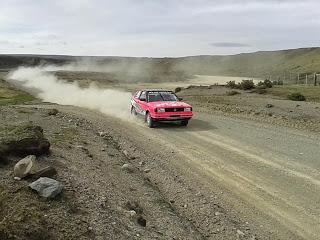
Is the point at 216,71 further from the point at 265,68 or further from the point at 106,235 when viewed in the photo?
the point at 106,235

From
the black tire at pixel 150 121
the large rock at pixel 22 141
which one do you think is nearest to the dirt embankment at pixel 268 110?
the black tire at pixel 150 121

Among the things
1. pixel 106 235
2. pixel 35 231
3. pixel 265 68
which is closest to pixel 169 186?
pixel 106 235

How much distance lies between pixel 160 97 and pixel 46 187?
1352cm

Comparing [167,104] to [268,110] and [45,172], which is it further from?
[45,172]

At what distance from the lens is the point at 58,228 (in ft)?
21.0

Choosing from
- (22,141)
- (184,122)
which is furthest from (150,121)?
(22,141)

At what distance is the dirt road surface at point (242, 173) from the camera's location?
27.4 ft

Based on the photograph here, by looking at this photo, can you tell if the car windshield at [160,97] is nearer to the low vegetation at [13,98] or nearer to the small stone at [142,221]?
the small stone at [142,221]

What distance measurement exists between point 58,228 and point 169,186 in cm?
429

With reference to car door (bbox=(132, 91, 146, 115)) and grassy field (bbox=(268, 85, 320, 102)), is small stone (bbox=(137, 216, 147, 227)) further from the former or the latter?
grassy field (bbox=(268, 85, 320, 102))

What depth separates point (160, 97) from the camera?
20.8 m

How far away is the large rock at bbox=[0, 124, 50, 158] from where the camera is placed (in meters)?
9.37

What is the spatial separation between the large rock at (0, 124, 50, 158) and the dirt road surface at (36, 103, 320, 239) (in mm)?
2761

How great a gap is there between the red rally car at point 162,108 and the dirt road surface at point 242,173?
21.0 inches
